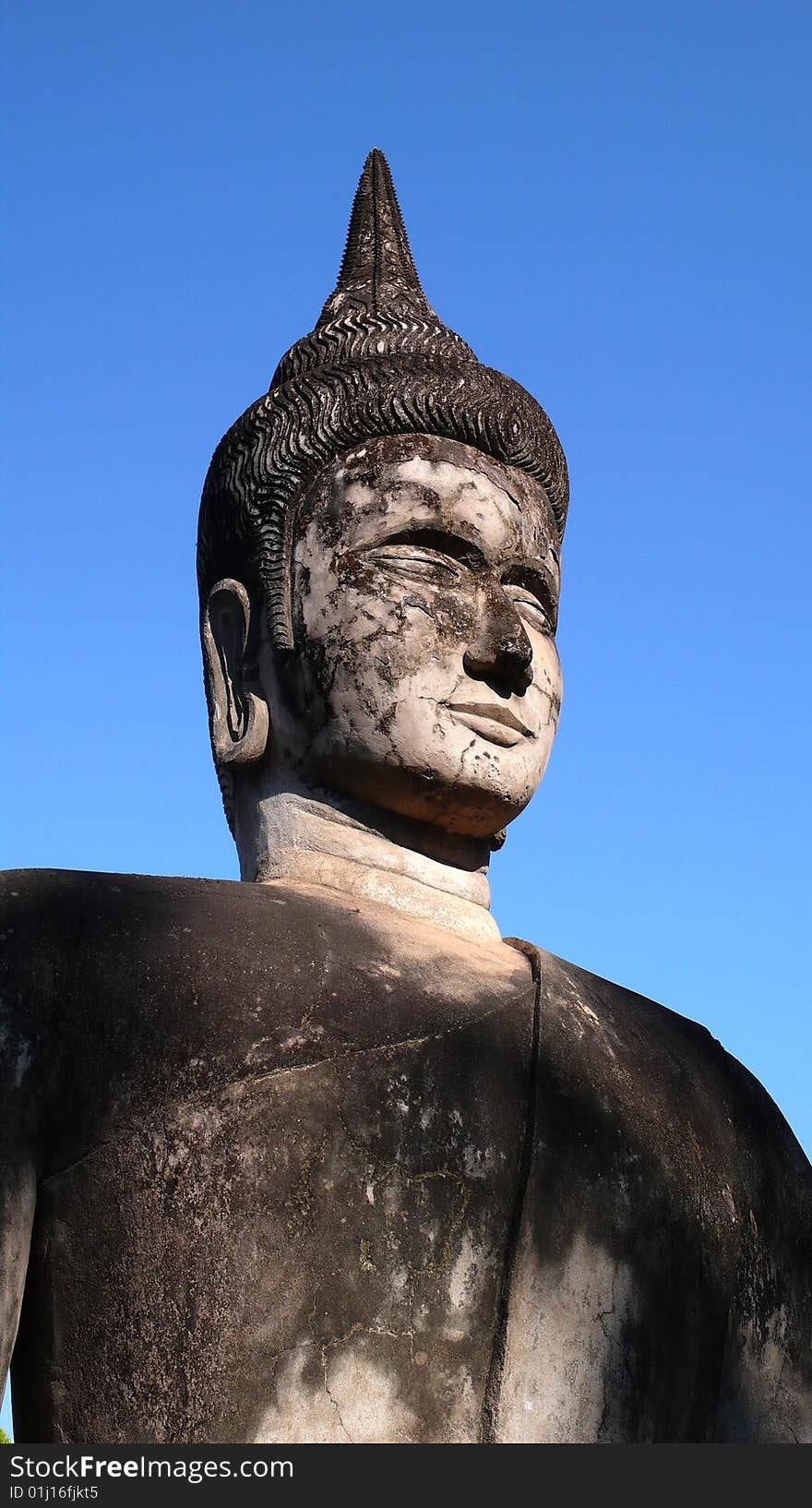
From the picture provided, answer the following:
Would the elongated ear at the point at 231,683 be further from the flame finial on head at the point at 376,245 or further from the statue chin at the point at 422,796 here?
the flame finial on head at the point at 376,245

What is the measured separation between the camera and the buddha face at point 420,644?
6477mm

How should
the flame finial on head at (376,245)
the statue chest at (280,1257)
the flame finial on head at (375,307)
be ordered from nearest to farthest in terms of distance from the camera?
1. the statue chest at (280,1257)
2. the flame finial on head at (375,307)
3. the flame finial on head at (376,245)

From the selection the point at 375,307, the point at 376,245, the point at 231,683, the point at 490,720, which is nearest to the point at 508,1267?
the point at 490,720

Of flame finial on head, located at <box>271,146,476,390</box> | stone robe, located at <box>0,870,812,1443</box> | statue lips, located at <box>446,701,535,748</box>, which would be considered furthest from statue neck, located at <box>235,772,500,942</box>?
flame finial on head, located at <box>271,146,476,390</box>

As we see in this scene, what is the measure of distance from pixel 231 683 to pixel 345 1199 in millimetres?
2244

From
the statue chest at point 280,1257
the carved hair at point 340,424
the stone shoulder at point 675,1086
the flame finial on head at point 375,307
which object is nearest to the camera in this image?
the statue chest at point 280,1257

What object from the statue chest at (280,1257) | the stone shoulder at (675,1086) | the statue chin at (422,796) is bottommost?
the statue chest at (280,1257)

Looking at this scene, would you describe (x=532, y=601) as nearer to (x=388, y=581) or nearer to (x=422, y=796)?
(x=388, y=581)

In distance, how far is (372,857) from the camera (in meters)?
6.55

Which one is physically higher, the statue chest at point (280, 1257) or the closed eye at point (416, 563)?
the closed eye at point (416, 563)

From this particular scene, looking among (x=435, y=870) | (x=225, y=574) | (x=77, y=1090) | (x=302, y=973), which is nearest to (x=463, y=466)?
(x=225, y=574)

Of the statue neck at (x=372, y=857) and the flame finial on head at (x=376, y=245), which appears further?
the flame finial on head at (x=376, y=245)

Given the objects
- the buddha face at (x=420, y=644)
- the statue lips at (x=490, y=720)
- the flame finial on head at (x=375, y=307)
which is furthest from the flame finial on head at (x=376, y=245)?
the statue lips at (x=490, y=720)

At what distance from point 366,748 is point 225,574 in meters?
1.16
